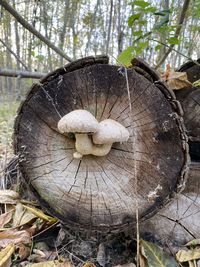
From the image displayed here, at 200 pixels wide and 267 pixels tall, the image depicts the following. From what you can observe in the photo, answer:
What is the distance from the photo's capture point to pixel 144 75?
1514mm

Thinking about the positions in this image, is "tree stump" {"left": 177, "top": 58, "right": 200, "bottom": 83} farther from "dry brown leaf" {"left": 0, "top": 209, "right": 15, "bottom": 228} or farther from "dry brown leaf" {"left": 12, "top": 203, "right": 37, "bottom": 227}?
"dry brown leaf" {"left": 0, "top": 209, "right": 15, "bottom": 228}

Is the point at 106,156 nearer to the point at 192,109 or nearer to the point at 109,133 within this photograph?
the point at 109,133

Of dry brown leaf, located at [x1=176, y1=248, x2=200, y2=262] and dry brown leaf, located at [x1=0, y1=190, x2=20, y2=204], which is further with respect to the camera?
dry brown leaf, located at [x1=0, y1=190, x2=20, y2=204]

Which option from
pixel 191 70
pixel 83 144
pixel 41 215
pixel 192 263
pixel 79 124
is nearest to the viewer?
pixel 79 124

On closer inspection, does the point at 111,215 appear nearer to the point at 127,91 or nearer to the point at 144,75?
the point at 127,91

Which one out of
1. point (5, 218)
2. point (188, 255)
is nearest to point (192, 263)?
point (188, 255)

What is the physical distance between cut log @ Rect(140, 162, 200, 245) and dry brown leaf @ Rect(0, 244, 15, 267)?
817mm

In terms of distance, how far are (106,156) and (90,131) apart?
0.31 metres

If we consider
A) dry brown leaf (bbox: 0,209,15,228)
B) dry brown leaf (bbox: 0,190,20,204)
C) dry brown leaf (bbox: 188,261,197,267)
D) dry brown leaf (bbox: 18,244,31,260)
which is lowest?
dry brown leaf (bbox: 188,261,197,267)

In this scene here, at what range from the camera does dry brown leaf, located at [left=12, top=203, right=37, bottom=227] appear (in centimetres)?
182

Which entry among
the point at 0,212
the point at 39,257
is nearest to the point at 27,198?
the point at 0,212

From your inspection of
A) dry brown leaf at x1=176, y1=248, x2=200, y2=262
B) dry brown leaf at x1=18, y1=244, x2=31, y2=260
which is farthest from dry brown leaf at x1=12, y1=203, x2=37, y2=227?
dry brown leaf at x1=176, y1=248, x2=200, y2=262

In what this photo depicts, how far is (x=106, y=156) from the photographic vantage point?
1593 millimetres

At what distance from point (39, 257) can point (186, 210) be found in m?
0.98
